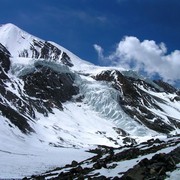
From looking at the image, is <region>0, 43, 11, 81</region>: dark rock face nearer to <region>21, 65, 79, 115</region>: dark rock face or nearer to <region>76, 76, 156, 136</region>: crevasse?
<region>21, 65, 79, 115</region>: dark rock face

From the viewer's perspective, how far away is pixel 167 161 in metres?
20.7

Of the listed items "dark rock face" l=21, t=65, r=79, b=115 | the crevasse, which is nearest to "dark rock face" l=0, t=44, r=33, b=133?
"dark rock face" l=21, t=65, r=79, b=115

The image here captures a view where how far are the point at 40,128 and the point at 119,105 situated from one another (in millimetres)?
76599

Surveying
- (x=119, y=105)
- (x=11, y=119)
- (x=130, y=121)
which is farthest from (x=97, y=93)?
(x=11, y=119)

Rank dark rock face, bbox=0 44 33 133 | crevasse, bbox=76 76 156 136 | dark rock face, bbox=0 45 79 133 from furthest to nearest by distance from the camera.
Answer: crevasse, bbox=76 76 156 136, dark rock face, bbox=0 45 79 133, dark rock face, bbox=0 44 33 133

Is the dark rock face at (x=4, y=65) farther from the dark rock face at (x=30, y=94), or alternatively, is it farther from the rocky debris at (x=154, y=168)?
the rocky debris at (x=154, y=168)

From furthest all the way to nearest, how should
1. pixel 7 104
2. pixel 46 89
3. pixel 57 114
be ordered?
pixel 46 89 < pixel 57 114 < pixel 7 104

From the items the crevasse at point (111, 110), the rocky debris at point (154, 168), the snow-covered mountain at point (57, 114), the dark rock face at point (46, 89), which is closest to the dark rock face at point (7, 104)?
the snow-covered mountain at point (57, 114)

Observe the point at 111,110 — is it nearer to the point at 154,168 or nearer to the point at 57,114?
the point at 57,114

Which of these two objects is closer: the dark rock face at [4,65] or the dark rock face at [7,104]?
the dark rock face at [7,104]

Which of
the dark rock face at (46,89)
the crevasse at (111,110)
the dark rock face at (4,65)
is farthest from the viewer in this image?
the crevasse at (111,110)

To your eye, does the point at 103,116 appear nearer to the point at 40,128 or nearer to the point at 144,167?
the point at 40,128

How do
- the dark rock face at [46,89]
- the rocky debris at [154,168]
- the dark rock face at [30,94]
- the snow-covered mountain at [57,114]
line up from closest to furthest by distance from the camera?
the rocky debris at [154,168]
the snow-covered mountain at [57,114]
the dark rock face at [30,94]
the dark rock face at [46,89]

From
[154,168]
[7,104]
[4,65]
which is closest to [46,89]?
[4,65]
